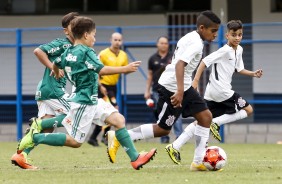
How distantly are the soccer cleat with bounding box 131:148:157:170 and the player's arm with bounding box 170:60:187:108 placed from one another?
585 millimetres

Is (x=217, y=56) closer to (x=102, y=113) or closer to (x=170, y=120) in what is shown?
(x=170, y=120)

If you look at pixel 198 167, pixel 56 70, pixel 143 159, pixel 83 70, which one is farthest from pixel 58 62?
pixel 198 167

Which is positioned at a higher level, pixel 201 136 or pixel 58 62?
pixel 58 62

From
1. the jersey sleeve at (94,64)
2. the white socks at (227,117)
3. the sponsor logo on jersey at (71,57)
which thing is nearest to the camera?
the jersey sleeve at (94,64)

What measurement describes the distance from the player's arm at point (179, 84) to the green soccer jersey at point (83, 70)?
0.86 meters

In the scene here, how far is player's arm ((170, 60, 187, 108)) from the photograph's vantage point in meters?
11.4

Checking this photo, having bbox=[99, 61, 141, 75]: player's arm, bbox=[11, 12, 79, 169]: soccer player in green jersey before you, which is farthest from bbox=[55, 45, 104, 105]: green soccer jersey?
bbox=[11, 12, 79, 169]: soccer player in green jersey

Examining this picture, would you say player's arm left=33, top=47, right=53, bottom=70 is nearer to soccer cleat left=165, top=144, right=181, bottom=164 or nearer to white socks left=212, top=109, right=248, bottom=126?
soccer cleat left=165, top=144, right=181, bottom=164

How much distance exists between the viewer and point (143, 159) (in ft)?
37.8

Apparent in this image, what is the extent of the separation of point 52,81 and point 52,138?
150 centimetres

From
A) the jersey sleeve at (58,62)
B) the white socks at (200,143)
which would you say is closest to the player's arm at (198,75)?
the white socks at (200,143)

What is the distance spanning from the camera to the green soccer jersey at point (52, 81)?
12.7 metres

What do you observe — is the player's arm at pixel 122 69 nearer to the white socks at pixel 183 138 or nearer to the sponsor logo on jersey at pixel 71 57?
the sponsor logo on jersey at pixel 71 57

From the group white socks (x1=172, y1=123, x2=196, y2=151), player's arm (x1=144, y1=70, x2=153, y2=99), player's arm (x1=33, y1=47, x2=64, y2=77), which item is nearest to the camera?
white socks (x1=172, y1=123, x2=196, y2=151)
